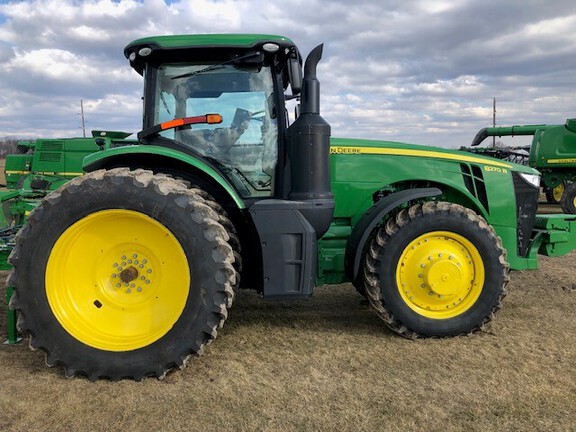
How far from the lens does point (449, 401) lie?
286 cm

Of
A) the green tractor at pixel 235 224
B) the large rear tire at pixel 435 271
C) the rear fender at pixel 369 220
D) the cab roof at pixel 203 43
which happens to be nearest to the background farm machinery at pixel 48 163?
the cab roof at pixel 203 43

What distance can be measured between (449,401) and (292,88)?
7.71ft

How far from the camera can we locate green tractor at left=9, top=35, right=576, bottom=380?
3.14 m

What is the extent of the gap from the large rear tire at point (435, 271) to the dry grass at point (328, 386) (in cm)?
18

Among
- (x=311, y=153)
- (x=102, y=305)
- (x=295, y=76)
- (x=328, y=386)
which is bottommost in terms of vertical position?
(x=328, y=386)

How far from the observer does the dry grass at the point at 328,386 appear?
2.66 meters

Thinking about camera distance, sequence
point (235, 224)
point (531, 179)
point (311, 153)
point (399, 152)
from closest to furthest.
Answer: point (311, 153) < point (235, 224) < point (399, 152) < point (531, 179)

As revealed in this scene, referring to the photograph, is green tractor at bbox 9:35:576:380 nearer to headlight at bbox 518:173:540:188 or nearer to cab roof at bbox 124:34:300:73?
cab roof at bbox 124:34:300:73

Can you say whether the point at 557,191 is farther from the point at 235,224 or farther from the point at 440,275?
the point at 235,224

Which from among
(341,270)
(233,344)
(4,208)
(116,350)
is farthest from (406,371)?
(4,208)

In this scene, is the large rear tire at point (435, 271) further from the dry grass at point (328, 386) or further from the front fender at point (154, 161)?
the front fender at point (154, 161)

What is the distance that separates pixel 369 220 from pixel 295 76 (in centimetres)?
122

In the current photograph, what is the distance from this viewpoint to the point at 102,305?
3.33 meters

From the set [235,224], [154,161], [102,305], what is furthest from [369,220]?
[102,305]
